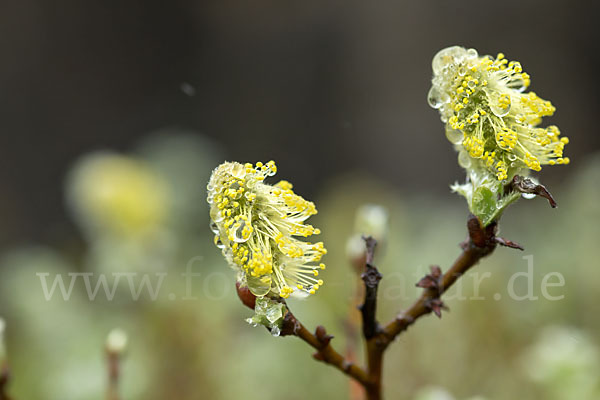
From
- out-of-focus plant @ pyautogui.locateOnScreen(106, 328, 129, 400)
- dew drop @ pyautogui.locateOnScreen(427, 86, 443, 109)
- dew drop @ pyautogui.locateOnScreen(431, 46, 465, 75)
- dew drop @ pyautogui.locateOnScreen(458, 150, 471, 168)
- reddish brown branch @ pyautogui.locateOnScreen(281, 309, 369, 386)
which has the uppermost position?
dew drop @ pyautogui.locateOnScreen(431, 46, 465, 75)

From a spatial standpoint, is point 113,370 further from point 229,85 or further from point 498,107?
point 229,85

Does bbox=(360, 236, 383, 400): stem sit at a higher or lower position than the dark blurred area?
lower

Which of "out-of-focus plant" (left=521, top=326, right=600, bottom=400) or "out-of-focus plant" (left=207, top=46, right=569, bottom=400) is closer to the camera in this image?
"out-of-focus plant" (left=207, top=46, right=569, bottom=400)

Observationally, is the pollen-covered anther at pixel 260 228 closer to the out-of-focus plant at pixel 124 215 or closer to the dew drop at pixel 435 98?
the dew drop at pixel 435 98

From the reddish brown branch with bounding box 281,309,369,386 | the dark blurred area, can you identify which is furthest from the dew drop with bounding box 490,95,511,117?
the dark blurred area

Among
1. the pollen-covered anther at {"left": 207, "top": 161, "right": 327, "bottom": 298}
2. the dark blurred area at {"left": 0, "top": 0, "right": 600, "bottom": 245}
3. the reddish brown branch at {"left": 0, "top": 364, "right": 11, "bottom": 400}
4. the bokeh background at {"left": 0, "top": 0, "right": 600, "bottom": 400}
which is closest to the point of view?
the pollen-covered anther at {"left": 207, "top": 161, "right": 327, "bottom": 298}

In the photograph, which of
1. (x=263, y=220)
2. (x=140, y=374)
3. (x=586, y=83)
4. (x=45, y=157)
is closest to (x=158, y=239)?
(x=140, y=374)

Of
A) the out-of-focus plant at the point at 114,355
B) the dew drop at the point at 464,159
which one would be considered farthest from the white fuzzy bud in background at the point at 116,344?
the dew drop at the point at 464,159

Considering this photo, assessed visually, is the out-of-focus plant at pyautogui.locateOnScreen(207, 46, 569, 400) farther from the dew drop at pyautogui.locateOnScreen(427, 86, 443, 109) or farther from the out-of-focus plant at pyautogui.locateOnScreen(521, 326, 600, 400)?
the out-of-focus plant at pyautogui.locateOnScreen(521, 326, 600, 400)
